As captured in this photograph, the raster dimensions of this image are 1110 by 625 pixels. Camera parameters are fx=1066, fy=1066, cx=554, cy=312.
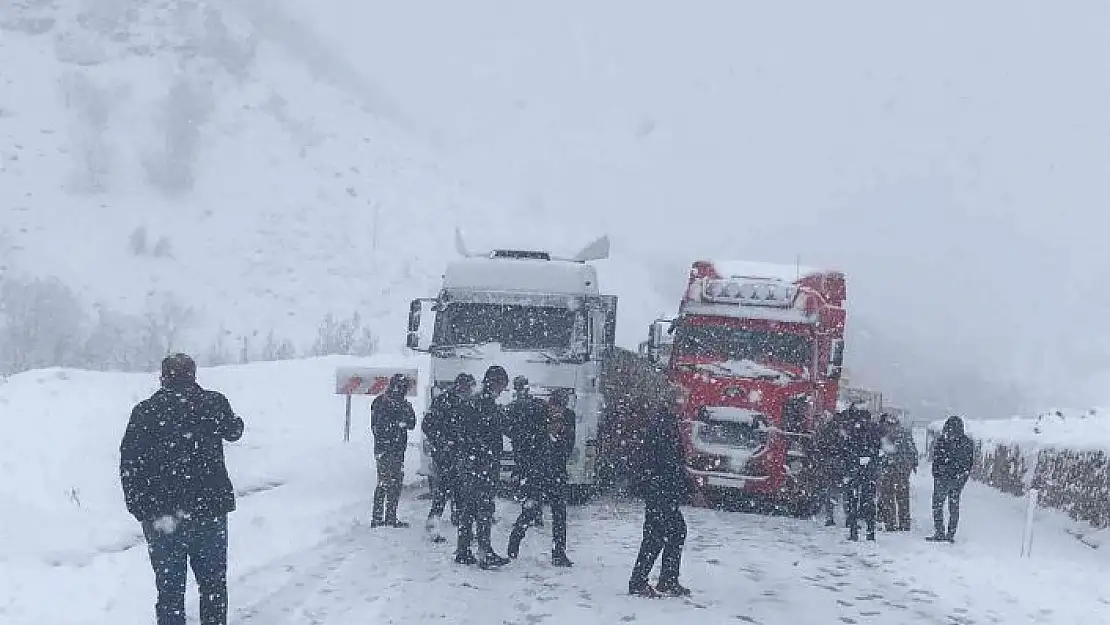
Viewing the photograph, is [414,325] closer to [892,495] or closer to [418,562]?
[418,562]

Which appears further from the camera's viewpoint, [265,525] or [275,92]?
[275,92]

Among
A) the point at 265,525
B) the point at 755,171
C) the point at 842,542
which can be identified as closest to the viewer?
the point at 265,525

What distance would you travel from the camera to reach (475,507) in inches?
425

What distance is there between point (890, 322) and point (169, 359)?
76.3m

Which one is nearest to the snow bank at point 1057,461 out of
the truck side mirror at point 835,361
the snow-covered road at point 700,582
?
the snow-covered road at point 700,582

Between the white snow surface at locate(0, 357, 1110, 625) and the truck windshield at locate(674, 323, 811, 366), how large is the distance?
8.06 ft

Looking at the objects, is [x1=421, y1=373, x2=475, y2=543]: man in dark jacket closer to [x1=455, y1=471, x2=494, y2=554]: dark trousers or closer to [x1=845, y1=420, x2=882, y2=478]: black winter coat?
[x1=455, y1=471, x2=494, y2=554]: dark trousers

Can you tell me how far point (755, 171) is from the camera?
102125mm

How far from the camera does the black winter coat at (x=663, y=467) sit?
9656mm

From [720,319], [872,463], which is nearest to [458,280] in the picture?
[720,319]

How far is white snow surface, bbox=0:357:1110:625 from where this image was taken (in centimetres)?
900

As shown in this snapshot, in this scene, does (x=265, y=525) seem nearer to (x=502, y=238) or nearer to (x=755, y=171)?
(x=502, y=238)

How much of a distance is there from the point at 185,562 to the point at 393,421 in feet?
18.6

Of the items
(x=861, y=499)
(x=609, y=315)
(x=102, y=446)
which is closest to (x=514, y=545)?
(x=861, y=499)
